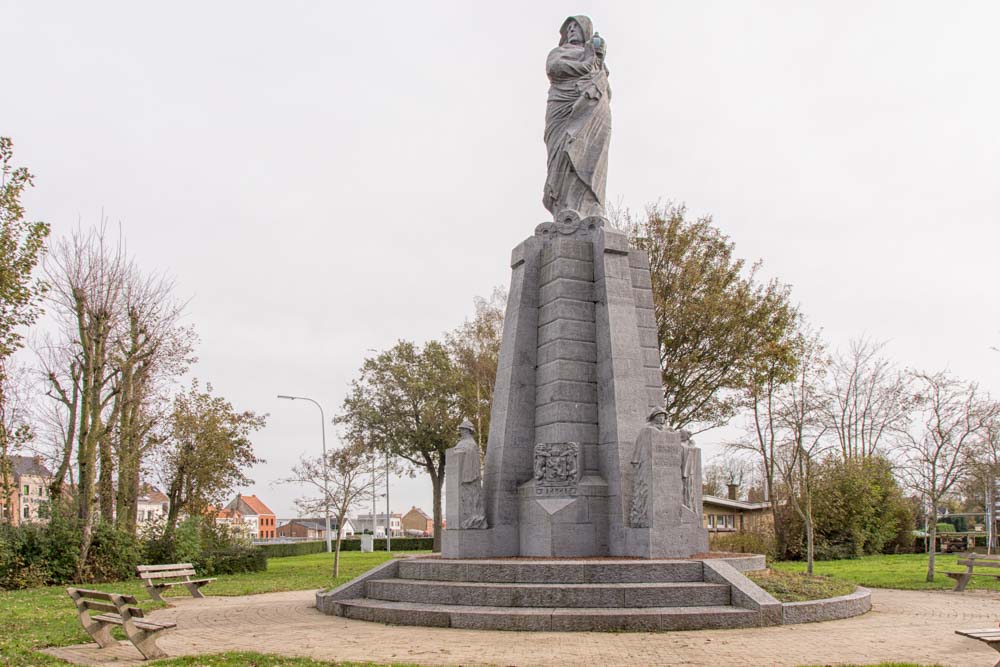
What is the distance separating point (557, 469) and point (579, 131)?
6.42m

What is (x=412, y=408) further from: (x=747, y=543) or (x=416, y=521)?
(x=416, y=521)

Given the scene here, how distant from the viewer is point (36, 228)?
13477 mm

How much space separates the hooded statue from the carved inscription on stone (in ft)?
3.40

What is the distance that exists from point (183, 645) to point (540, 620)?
13.7 feet

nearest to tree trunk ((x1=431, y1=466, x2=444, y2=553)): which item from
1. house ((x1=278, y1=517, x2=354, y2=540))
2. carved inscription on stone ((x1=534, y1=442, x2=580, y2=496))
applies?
carved inscription on stone ((x1=534, y1=442, x2=580, y2=496))

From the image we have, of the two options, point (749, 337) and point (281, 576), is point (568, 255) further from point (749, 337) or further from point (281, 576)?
point (281, 576)

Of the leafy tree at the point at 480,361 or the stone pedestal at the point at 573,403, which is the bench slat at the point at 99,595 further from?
the leafy tree at the point at 480,361

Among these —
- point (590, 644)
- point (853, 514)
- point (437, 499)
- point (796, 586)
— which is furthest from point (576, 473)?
point (437, 499)

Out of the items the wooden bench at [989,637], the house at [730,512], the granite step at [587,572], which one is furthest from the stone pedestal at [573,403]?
the house at [730,512]

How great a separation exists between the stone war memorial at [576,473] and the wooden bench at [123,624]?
126 inches

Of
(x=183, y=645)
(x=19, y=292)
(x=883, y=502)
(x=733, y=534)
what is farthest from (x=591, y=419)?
(x=883, y=502)

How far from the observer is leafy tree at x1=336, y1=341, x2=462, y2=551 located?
38.5 meters

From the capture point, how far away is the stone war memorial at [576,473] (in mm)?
10938

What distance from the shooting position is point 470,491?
47.9ft
